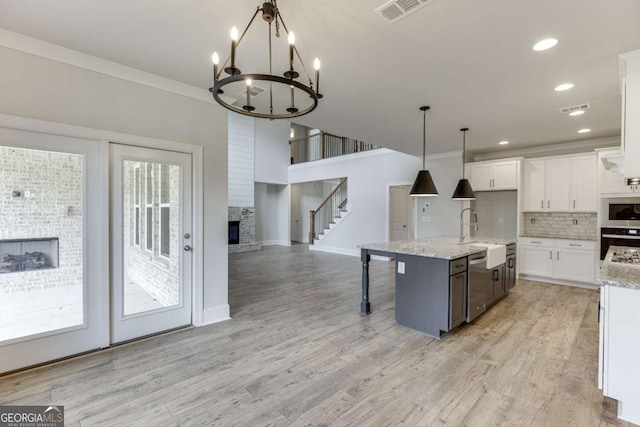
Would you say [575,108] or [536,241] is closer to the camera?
[575,108]

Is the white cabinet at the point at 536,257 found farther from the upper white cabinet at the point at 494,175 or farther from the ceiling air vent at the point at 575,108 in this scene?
the ceiling air vent at the point at 575,108

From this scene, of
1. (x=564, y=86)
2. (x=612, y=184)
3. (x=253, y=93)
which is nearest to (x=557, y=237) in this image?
(x=612, y=184)

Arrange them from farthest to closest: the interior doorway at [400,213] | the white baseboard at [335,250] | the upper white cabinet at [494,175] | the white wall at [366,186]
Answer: the white baseboard at [335,250] → the interior doorway at [400,213] → the white wall at [366,186] → the upper white cabinet at [494,175]

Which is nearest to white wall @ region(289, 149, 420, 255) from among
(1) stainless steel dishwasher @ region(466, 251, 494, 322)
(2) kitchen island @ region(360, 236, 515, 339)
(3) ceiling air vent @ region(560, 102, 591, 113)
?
(3) ceiling air vent @ region(560, 102, 591, 113)

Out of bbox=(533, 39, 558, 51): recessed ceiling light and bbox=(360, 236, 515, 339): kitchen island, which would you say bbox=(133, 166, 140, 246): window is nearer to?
bbox=(360, 236, 515, 339): kitchen island

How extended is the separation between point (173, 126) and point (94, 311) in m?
1.96

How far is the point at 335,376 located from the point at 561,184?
5.58 m

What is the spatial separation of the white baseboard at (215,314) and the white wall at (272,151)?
22.7 feet

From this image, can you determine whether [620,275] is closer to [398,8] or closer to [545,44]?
[545,44]

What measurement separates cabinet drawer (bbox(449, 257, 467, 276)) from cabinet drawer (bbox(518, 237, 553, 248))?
131 inches

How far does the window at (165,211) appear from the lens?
3287 millimetres

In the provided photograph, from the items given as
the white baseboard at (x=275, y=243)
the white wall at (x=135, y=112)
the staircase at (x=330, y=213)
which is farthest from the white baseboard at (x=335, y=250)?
the white wall at (x=135, y=112)

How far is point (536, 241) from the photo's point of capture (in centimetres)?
569

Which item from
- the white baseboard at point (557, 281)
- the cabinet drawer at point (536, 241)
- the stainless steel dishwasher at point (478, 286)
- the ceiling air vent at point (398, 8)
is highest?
the ceiling air vent at point (398, 8)
